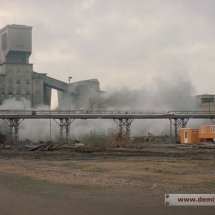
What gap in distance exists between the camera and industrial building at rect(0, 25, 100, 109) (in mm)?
106312

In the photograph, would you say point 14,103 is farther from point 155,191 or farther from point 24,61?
point 155,191

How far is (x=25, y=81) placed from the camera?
10738cm

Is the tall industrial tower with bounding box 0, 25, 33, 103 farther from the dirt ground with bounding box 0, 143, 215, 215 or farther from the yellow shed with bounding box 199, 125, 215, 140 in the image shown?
the dirt ground with bounding box 0, 143, 215, 215

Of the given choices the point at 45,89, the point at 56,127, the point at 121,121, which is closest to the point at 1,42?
the point at 45,89

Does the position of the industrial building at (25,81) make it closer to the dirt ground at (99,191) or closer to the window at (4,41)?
the window at (4,41)

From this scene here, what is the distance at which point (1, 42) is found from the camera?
4454 inches

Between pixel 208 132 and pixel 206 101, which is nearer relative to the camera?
pixel 208 132

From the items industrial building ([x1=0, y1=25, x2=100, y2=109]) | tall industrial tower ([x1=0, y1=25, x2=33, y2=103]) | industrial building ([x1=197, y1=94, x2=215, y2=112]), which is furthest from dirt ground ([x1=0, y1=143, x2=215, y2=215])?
industrial building ([x1=197, y1=94, x2=215, y2=112])

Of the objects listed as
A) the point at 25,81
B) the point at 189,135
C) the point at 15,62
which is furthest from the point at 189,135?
the point at 15,62

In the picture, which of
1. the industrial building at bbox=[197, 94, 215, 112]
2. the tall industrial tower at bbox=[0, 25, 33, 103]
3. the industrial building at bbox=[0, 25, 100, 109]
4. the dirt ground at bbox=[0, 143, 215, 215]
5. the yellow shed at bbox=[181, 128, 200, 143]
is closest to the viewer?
the dirt ground at bbox=[0, 143, 215, 215]

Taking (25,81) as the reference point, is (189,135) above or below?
below

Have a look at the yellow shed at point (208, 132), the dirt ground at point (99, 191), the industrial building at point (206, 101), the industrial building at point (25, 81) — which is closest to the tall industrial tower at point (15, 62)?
the industrial building at point (25, 81)

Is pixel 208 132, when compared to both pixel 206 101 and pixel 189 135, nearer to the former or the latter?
pixel 189 135

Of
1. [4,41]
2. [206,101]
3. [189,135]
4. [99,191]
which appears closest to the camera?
[99,191]
